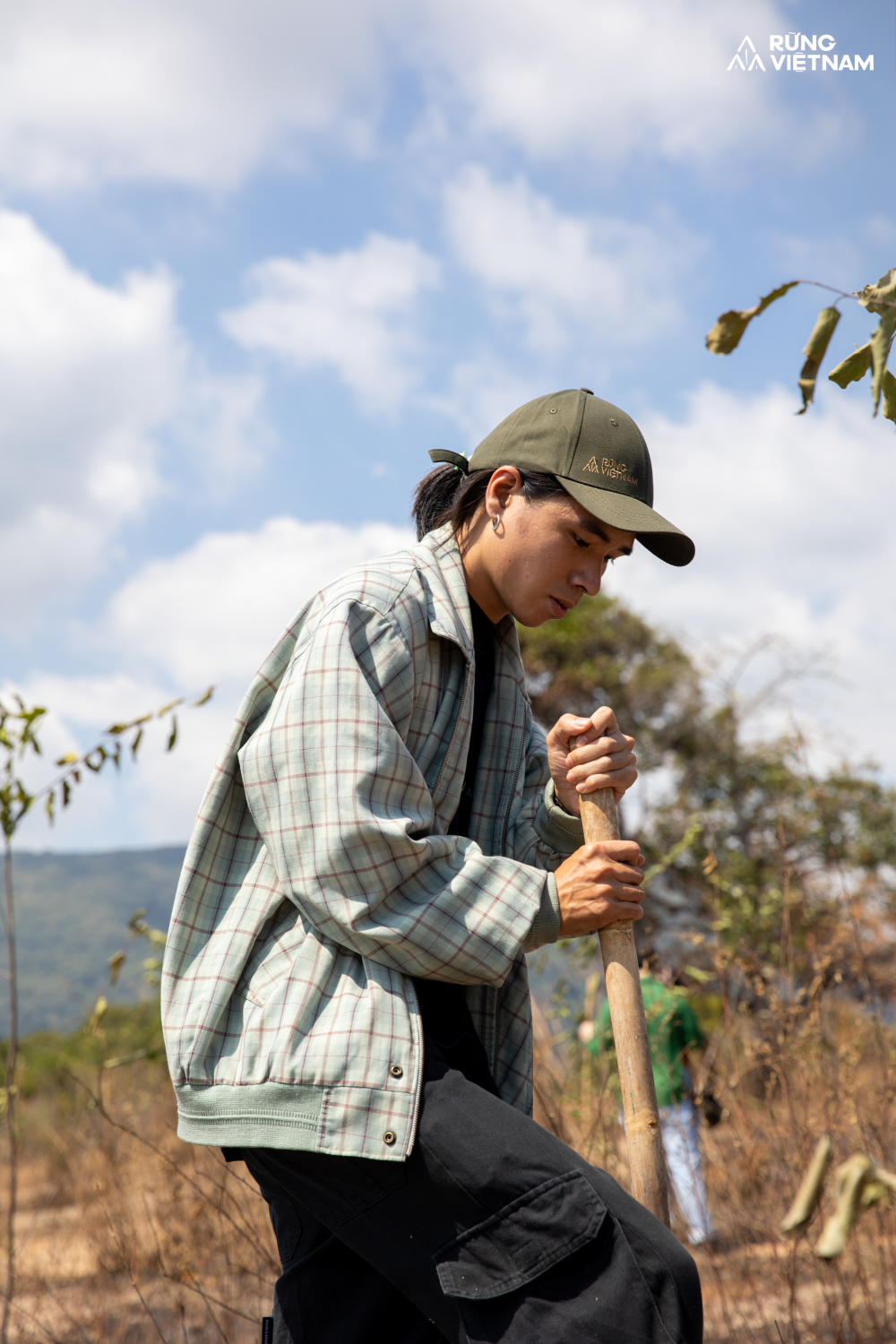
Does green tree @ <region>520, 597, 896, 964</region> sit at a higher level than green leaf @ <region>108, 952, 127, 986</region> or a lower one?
higher

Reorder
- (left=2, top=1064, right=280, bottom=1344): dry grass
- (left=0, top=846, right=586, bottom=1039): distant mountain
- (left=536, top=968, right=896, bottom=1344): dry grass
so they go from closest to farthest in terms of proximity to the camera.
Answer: (left=536, top=968, right=896, bottom=1344): dry grass → (left=2, top=1064, right=280, bottom=1344): dry grass → (left=0, top=846, right=586, bottom=1039): distant mountain

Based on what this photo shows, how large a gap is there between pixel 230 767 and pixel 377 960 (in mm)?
400

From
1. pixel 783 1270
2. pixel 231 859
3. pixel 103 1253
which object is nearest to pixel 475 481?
pixel 231 859

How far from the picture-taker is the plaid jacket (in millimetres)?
1510

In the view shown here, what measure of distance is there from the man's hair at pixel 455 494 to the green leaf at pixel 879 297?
90cm

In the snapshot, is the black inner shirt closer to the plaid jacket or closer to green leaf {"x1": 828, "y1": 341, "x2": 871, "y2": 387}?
the plaid jacket

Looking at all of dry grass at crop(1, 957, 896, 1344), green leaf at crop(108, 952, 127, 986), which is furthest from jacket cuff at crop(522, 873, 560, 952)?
green leaf at crop(108, 952, 127, 986)

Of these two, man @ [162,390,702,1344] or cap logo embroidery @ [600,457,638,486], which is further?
cap logo embroidery @ [600,457,638,486]

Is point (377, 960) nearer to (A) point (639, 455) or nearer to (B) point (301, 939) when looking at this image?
(B) point (301, 939)

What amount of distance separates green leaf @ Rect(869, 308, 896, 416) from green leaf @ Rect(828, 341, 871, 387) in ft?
0.40

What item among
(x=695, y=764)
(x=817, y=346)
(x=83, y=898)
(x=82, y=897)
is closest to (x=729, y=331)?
(x=817, y=346)

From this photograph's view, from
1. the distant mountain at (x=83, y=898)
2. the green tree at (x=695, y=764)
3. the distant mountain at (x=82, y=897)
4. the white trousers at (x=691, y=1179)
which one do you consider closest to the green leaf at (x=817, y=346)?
the white trousers at (x=691, y=1179)

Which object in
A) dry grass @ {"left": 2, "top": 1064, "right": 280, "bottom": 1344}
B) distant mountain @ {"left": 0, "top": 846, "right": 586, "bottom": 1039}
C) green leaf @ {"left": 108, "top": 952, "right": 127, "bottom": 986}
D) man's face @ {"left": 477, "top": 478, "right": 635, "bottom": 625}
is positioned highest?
distant mountain @ {"left": 0, "top": 846, "right": 586, "bottom": 1039}

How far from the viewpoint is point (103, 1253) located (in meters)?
4.22
